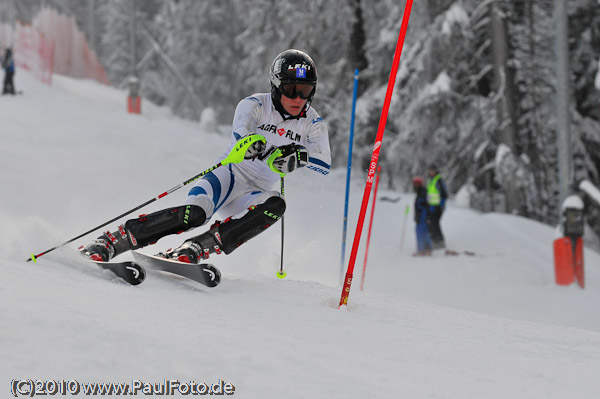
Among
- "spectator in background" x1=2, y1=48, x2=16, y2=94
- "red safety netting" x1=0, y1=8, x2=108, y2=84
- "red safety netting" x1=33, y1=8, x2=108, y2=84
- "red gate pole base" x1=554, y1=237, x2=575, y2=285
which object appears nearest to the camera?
"red gate pole base" x1=554, y1=237, x2=575, y2=285

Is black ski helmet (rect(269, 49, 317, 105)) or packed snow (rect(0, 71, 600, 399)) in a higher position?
black ski helmet (rect(269, 49, 317, 105))

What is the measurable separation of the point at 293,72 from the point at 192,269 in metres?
1.60

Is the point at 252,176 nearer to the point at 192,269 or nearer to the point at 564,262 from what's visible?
the point at 192,269

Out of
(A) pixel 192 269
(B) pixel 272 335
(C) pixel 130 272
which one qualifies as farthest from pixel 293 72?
(B) pixel 272 335

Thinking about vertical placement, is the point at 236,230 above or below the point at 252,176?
below

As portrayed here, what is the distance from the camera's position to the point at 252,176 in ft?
16.6

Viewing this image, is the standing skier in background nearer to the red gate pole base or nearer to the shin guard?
the shin guard

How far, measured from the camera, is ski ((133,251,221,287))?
4.22 m

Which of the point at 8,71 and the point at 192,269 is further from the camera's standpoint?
the point at 8,71

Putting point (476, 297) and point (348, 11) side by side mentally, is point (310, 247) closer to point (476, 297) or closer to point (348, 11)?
point (476, 297)

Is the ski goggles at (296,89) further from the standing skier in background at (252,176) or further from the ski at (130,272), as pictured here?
the ski at (130,272)

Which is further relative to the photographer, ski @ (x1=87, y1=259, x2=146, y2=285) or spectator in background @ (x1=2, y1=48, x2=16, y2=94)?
spectator in background @ (x1=2, y1=48, x2=16, y2=94)

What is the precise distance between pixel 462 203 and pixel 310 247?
6719 mm

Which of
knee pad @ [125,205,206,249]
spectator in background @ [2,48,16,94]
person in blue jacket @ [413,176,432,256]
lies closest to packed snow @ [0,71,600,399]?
knee pad @ [125,205,206,249]
